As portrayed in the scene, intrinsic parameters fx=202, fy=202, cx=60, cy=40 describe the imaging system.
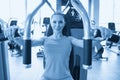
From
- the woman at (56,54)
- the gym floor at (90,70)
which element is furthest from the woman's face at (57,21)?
the gym floor at (90,70)

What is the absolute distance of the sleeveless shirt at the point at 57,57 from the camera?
1.60 m

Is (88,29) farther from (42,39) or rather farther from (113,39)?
(113,39)

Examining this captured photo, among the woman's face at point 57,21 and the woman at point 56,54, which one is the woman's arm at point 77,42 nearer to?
the woman at point 56,54

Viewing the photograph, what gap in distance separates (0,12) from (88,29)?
762 cm

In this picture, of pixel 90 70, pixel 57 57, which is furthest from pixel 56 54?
pixel 90 70

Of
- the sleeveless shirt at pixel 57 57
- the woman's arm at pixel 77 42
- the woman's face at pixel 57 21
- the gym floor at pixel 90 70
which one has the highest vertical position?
the woman's face at pixel 57 21

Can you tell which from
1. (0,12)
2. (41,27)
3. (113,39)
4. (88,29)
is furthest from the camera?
(0,12)

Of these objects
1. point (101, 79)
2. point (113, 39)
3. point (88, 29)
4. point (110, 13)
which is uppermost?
point (110, 13)

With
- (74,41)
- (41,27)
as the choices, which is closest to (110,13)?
(41,27)

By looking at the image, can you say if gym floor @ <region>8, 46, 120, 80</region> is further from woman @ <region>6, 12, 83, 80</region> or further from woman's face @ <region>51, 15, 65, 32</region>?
woman's face @ <region>51, 15, 65, 32</region>

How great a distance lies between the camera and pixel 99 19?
789 centimetres

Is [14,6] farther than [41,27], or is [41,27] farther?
[14,6]

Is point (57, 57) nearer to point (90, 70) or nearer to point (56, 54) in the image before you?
point (56, 54)

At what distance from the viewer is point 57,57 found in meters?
1.59
